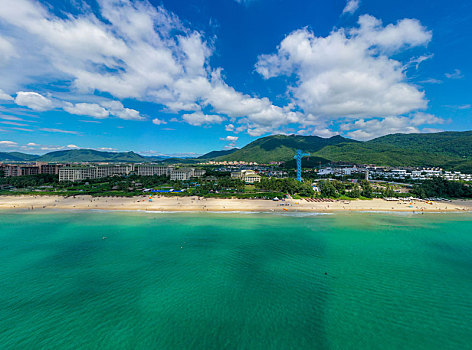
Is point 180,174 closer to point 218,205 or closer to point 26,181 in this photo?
point 218,205

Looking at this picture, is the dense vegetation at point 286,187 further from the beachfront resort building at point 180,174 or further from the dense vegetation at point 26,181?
the dense vegetation at point 26,181

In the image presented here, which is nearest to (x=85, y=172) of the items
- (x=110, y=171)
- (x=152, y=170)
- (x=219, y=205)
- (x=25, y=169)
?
(x=110, y=171)

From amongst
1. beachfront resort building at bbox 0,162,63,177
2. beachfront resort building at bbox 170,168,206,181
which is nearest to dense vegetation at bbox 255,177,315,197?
beachfront resort building at bbox 170,168,206,181

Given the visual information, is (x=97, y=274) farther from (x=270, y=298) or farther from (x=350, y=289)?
(x=350, y=289)

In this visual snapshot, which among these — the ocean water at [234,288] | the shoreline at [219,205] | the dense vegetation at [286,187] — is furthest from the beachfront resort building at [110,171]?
the ocean water at [234,288]

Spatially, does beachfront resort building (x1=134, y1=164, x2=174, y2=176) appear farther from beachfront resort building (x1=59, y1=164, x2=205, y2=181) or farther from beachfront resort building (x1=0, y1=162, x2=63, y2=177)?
beachfront resort building (x1=0, y1=162, x2=63, y2=177)

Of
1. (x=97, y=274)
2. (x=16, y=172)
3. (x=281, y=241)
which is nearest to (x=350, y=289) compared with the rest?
(x=281, y=241)
